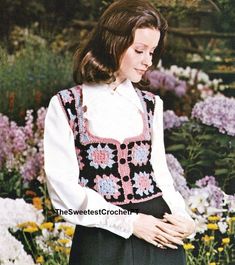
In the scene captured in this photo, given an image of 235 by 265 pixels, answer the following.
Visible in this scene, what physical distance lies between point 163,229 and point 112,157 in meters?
0.16

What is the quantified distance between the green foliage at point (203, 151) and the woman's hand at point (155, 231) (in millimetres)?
501

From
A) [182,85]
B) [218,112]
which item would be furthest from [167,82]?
[218,112]

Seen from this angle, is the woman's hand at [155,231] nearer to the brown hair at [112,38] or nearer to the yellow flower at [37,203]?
the brown hair at [112,38]

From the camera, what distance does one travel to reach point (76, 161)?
1.04 meters

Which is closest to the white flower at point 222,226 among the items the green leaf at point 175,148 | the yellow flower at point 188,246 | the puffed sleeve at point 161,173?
the yellow flower at point 188,246

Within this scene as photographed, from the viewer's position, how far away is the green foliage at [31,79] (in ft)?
5.04

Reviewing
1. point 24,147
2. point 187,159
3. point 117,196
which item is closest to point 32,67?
point 24,147

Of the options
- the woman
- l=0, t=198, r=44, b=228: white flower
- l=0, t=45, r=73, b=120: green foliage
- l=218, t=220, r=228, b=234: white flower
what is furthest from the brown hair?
l=218, t=220, r=228, b=234: white flower

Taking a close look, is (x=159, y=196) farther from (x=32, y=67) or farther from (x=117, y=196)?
→ (x=32, y=67)

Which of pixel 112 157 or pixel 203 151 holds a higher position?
pixel 112 157

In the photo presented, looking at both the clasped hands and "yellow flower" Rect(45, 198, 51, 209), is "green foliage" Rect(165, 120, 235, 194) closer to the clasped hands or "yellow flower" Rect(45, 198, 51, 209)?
"yellow flower" Rect(45, 198, 51, 209)

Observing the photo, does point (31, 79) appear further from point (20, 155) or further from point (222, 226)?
point (222, 226)

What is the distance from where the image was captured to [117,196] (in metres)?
1.06

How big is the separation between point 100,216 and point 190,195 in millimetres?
579
